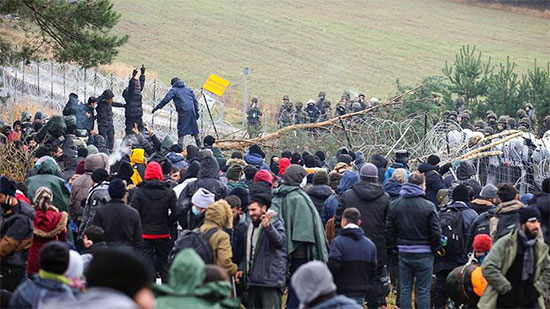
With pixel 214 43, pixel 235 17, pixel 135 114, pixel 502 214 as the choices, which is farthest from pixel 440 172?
pixel 235 17

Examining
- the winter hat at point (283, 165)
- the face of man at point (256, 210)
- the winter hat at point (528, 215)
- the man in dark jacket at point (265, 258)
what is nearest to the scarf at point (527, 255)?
the winter hat at point (528, 215)

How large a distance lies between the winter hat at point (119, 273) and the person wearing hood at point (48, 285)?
1.54m

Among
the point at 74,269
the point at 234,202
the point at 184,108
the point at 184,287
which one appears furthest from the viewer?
the point at 184,108

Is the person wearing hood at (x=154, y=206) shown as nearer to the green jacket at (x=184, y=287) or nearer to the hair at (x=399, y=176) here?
the hair at (x=399, y=176)

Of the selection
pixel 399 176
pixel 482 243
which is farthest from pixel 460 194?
pixel 482 243

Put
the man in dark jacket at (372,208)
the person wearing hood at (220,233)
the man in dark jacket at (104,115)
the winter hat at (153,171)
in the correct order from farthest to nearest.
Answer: the man in dark jacket at (104,115) < the winter hat at (153,171) < the man in dark jacket at (372,208) < the person wearing hood at (220,233)

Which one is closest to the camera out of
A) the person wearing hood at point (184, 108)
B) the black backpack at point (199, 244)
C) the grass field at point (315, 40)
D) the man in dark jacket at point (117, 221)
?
the black backpack at point (199, 244)

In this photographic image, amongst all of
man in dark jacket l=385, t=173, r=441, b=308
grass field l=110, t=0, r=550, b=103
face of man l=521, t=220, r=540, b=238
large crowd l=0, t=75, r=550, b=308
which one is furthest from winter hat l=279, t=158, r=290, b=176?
grass field l=110, t=0, r=550, b=103

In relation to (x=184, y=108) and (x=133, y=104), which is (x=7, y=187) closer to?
(x=184, y=108)

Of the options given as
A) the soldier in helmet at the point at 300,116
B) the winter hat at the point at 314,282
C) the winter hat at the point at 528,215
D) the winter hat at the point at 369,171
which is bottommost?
Result: the soldier in helmet at the point at 300,116

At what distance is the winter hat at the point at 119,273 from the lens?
453 cm

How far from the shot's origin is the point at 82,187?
1101cm

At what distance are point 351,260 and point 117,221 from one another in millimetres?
2298

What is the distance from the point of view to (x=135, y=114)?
821 inches
